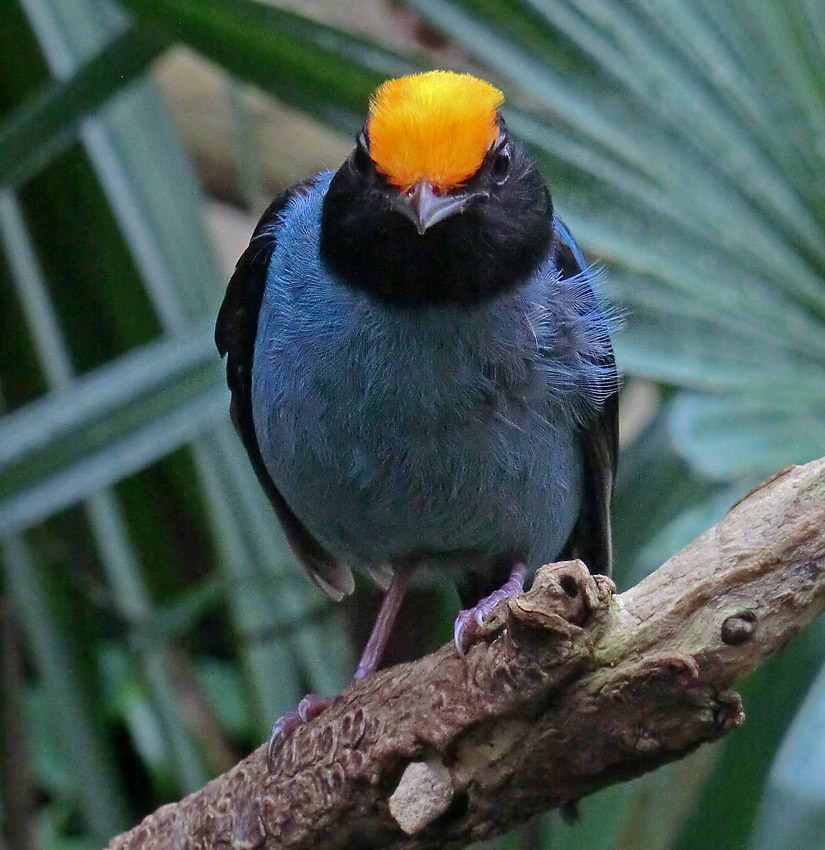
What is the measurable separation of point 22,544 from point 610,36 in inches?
122

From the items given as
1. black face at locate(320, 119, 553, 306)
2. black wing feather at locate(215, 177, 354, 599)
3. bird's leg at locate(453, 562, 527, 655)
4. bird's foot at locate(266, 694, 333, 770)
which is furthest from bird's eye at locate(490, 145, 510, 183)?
bird's foot at locate(266, 694, 333, 770)

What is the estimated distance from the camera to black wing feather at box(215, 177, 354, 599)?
11.8 ft

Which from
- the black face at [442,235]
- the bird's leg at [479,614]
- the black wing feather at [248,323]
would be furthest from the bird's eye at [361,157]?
the bird's leg at [479,614]

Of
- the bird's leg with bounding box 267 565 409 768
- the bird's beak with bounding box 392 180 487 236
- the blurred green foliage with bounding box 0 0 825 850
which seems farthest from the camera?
the bird's leg with bounding box 267 565 409 768

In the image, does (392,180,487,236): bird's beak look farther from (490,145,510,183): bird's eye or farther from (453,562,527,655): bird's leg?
(453,562,527,655): bird's leg

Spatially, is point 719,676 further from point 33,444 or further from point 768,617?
point 33,444

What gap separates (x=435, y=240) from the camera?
115 inches

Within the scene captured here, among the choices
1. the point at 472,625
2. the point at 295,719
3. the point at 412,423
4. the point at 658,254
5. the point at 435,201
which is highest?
the point at 435,201

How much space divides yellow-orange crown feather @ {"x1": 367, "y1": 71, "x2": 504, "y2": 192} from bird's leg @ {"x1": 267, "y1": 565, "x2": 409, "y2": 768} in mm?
1366

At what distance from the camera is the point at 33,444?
335 cm

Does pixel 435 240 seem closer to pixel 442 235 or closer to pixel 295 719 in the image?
pixel 442 235

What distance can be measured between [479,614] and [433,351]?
2.35ft

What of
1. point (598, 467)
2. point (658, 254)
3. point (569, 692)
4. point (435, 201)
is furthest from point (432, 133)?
point (569, 692)

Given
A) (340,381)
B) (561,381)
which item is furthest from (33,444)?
(561,381)
